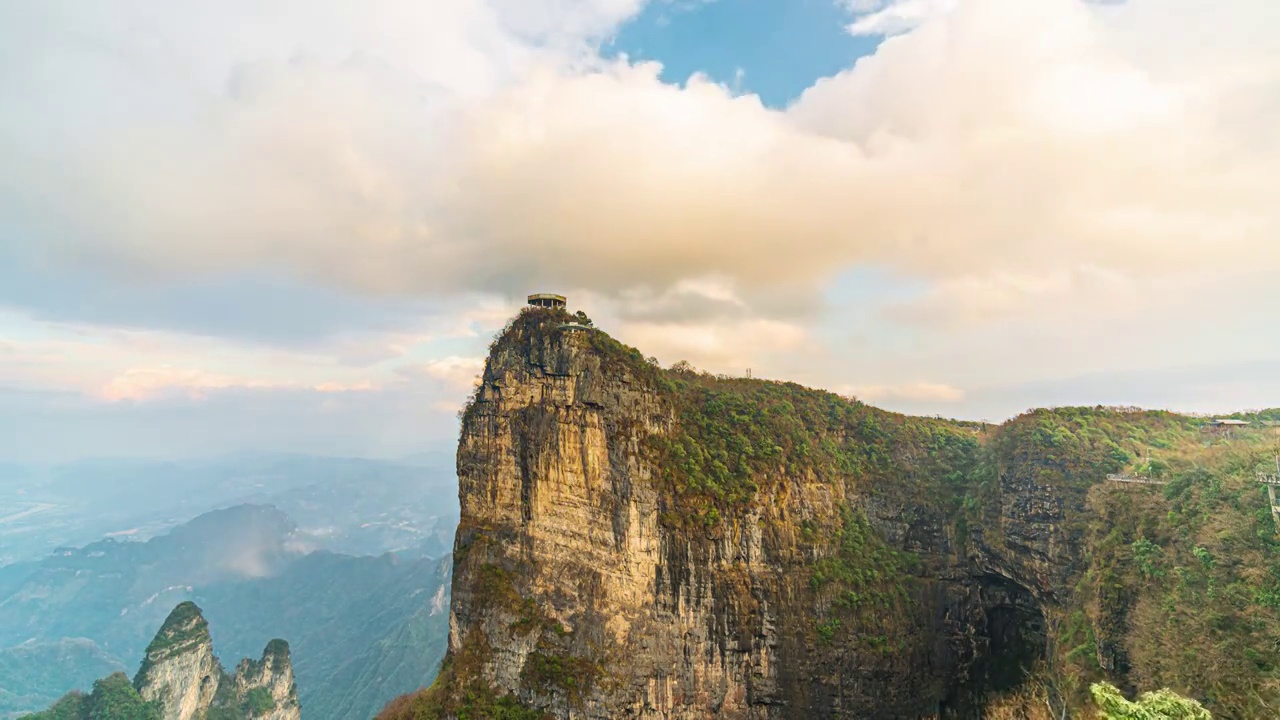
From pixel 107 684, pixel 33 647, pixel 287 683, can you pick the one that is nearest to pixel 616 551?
pixel 107 684

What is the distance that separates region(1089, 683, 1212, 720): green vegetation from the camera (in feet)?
44.4

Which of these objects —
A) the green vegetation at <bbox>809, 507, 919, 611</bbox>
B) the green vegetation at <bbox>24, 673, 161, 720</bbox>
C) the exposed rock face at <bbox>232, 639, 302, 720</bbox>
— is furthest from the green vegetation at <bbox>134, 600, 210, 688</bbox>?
the green vegetation at <bbox>809, 507, 919, 611</bbox>

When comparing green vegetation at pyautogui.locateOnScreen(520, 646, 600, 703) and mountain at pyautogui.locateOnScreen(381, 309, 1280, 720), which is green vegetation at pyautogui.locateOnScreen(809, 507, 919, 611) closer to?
mountain at pyautogui.locateOnScreen(381, 309, 1280, 720)

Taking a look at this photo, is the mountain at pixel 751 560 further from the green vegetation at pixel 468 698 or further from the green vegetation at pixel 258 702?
the green vegetation at pixel 258 702

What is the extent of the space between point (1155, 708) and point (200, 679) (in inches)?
3394

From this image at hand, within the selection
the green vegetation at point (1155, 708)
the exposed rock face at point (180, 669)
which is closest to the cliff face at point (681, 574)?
the green vegetation at point (1155, 708)

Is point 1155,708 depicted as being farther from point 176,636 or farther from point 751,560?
point 176,636

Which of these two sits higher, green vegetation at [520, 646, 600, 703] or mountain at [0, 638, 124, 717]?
green vegetation at [520, 646, 600, 703]

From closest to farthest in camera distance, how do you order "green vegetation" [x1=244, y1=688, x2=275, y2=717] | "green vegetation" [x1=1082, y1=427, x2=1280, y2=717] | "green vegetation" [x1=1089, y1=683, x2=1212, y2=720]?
"green vegetation" [x1=1089, y1=683, x2=1212, y2=720] < "green vegetation" [x1=1082, y1=427, x2=1280, y2=717] < "green vegetation" [x1=244, y1=688, x2=275, y2=717]

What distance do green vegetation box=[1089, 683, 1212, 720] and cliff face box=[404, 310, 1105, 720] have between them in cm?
1888

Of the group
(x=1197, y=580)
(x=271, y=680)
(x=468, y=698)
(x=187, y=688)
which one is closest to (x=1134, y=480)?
(x=1197, y=580)

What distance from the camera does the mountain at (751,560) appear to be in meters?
29.3

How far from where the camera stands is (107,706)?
51.8 meters

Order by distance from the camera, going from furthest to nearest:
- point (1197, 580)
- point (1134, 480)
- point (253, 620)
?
point (253, 620), point (1134, 480), point (1197, 580)
